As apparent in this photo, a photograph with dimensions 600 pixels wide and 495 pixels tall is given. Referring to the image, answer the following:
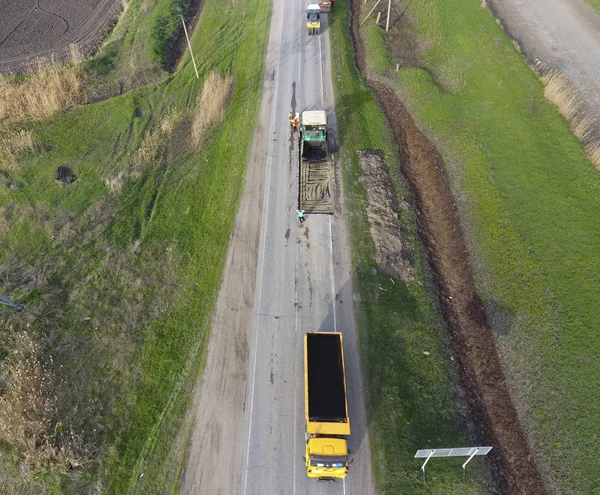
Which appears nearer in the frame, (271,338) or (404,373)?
(404,373)

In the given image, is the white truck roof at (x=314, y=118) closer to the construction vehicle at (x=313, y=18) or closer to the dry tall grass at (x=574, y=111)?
the construction vehicle at (x=313, y=18)

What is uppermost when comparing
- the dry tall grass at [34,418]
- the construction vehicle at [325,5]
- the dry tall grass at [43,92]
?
the construction vehicle at [325,5]

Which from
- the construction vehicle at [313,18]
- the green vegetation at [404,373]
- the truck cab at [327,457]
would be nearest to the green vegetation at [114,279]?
the truck cab at [327,457]

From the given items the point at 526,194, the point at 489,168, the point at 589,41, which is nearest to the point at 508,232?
the point at 526,194

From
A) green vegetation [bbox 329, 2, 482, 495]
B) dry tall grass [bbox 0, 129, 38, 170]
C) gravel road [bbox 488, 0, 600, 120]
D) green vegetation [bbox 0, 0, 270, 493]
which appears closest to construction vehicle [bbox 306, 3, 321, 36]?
green vegetation [bbox 0, 0, 270, 493]

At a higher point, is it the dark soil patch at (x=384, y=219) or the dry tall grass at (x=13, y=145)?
the dry tall grass at (x=13, y=145)

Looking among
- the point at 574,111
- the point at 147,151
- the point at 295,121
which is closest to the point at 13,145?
the point at 147,151

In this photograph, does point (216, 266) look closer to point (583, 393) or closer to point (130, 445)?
point (130, 445)

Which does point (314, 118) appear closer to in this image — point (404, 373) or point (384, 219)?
point (384, 219)
